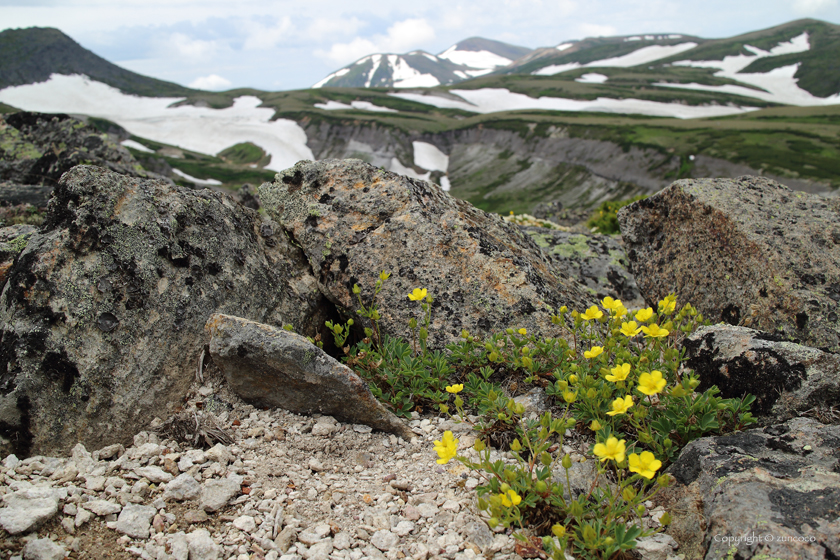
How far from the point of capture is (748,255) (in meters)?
5.76

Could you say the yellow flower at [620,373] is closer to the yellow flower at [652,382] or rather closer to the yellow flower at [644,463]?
the yellow flower at [652,382]

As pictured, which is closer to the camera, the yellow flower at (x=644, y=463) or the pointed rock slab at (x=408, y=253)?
the yellow flower at (x=644, y=463)

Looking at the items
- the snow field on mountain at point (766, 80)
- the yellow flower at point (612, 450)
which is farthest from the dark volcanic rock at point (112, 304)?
the snow field on mountain at point (766, 80)

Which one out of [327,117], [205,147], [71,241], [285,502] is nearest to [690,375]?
[285,502]

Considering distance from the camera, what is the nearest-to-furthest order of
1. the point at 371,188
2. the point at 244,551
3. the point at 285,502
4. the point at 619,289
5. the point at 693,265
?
1. the point at 244,551
2. the point at 285,502
3. the point at 371,188
4. the point at 693,265
5. the point at 619,289

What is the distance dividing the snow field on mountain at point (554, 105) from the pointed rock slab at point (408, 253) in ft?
443

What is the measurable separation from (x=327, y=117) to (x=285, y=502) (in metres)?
128

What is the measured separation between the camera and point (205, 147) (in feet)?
408

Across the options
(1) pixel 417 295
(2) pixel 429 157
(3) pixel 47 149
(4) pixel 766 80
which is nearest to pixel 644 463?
(1) pixel 417 295

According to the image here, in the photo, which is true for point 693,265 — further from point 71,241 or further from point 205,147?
point 205,147

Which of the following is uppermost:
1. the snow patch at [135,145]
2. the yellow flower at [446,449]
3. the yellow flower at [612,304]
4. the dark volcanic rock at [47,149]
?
the snow patch at [135,145]

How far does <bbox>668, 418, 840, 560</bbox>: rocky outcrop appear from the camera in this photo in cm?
258

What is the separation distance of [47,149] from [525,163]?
88.8 metres

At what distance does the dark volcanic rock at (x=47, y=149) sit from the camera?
12.3 metres
